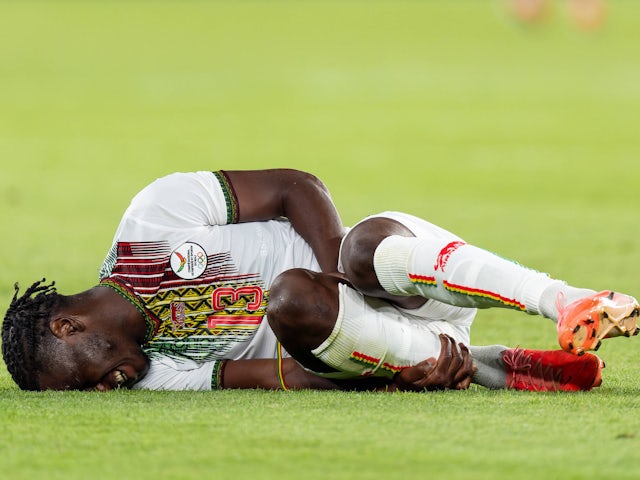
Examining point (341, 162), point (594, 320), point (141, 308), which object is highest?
point (341, 162)

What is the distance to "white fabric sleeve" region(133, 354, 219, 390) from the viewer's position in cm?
448

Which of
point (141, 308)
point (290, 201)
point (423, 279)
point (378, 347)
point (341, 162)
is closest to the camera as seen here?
point (423, 279)

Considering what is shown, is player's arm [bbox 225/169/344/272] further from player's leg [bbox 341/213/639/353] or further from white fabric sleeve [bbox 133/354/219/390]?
white fabric sleeve [bbox 133/354/219/390]

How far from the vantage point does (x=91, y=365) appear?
4.36m

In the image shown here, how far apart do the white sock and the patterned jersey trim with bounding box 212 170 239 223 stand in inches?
28.6

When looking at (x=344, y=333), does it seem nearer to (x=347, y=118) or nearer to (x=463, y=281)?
(x=463, y=281)

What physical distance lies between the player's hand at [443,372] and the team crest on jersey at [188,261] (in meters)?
0.76

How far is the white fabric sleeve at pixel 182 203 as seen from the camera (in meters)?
4.55

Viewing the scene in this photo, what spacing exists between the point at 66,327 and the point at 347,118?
1511cm

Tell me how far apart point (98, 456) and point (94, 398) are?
780 mm

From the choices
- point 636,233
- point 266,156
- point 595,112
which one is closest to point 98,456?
point 636,233

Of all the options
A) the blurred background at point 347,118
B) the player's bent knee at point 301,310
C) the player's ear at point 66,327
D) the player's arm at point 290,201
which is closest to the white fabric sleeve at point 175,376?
the player's ear at point 66,327

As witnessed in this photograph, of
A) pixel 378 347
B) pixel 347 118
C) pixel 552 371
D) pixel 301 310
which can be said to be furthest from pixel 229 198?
pixel 347 118

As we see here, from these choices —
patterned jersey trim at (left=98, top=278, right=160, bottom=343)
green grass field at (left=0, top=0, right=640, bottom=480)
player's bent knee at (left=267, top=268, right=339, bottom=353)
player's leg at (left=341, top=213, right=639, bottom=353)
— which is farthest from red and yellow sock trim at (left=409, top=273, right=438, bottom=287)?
patterned jersey trim at (left=98, top=278, right=160, bottom=343)
